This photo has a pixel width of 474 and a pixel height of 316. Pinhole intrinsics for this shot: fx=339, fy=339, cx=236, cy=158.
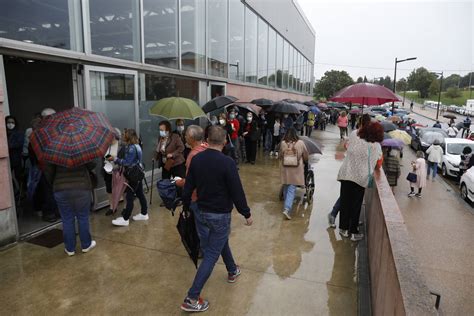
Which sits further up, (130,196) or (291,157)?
(291,157)

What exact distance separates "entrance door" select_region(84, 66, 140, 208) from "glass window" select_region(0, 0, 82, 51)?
0.57 m

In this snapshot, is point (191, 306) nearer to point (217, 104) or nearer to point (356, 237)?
point (356, 237)

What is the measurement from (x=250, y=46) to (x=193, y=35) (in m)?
6.24

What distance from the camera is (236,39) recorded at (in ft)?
45.5

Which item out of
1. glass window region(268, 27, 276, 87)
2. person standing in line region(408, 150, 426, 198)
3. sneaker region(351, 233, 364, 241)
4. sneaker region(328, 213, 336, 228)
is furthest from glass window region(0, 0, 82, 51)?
glass window region(268, 27, 276, 87)

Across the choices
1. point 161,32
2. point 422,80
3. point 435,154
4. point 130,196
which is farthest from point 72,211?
point 422,80

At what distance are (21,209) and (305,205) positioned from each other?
5.27 metres

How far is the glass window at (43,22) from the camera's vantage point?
473cm

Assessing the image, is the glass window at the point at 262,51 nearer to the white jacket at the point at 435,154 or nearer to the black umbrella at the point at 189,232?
the white jacket at the point at 435,154

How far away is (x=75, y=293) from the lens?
11.9ft

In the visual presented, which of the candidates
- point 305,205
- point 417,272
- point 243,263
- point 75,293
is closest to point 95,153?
point 75,293

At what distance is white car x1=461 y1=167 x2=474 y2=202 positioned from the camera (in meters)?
9.80

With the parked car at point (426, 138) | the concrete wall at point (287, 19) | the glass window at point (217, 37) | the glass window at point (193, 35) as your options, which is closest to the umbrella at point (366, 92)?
the glass window at point (193, 35)

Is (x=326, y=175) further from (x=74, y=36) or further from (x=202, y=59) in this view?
(x=74, y=36)
